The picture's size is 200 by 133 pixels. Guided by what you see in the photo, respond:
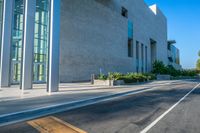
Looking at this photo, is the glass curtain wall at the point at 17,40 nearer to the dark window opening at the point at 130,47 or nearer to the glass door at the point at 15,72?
the glass door at the point at 15,72

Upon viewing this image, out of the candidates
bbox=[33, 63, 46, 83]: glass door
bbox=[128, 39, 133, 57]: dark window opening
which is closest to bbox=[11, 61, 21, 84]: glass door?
bbox=[33, 63, 46, 83]: glass door

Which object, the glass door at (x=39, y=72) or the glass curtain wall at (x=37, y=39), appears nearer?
the glass curtain wall at (x=37, y=39)

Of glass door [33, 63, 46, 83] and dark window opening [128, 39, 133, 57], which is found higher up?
dark window opening [128, 39, 133, 57]

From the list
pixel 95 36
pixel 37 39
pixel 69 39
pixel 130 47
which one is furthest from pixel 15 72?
pixel 130 47

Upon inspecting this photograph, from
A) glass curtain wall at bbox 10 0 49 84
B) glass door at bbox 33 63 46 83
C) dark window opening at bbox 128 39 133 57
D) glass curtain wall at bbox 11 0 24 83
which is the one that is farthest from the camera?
dark window opening at bbox 128 39 133 57

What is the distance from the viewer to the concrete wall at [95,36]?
26750mm

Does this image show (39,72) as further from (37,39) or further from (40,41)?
(37,39)

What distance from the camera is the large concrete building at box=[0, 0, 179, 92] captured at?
14591 millimetres

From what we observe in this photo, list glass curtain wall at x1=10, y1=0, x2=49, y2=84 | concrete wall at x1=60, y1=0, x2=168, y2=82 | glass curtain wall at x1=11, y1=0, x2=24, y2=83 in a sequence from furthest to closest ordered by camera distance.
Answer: concrete wall at x1=60, y1=0, x2=168, y2=82 → glass curtain wall at x1=10, y1=0, x2=49, y2=84 → glass curtain wall at x1=11, y1=0, x2=24, y2=83

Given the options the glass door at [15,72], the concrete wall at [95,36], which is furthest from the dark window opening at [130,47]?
the glass door at [15,72]

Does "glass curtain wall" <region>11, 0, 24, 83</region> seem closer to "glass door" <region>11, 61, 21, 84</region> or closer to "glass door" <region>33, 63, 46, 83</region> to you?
"glass door" <region>11, 61, 21, 84</region>

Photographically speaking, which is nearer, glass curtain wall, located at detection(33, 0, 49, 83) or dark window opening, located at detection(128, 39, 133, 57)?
glass curtain wall, located at detection(33, 0, 49, 83)

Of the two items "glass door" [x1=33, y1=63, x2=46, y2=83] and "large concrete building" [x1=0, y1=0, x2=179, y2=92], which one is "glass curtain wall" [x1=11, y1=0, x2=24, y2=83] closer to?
"large concrete building" [x1=0, y1=0, x2=179, y2=92]

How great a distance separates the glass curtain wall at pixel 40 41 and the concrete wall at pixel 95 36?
2.46m
